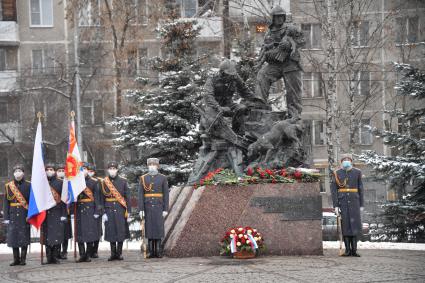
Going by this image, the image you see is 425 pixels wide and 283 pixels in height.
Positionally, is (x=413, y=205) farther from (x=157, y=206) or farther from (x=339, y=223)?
(x=157, y=206)

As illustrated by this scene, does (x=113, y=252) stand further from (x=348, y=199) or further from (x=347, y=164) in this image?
(x=347, y=164)

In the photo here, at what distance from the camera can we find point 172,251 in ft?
43.7

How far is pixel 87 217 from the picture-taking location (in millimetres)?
13914

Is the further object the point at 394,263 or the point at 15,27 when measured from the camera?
the point at 15,27

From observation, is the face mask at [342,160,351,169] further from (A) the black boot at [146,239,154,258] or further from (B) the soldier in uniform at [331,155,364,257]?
(A) the black boot at [146,239,154,258]

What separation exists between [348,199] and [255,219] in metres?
1.78

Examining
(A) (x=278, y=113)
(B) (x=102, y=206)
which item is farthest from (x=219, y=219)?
(A) (x=278, y=113)

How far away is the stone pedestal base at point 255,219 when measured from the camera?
13281 mm

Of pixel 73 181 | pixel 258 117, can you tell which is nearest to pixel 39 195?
pixel 73 181

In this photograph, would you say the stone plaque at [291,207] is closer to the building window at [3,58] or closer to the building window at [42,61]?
the building window at [42,61]

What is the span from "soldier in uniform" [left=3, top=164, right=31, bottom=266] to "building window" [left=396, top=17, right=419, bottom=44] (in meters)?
21.8

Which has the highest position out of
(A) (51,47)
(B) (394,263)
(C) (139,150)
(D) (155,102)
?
(A) (51,47)

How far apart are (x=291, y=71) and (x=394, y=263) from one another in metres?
4.96

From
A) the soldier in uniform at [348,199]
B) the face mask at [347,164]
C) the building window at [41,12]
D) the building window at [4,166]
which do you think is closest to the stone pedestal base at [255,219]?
the soldier in uniform at [348,199]
